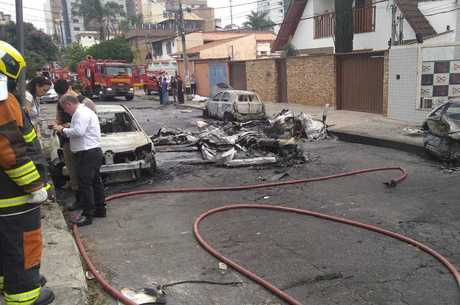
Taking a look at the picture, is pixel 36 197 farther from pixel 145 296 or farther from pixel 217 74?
pixel 217 74

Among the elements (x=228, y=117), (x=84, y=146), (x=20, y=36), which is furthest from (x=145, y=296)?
(x=228, y=117)

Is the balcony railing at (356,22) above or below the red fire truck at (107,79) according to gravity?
above

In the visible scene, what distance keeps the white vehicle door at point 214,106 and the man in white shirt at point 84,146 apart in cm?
1278

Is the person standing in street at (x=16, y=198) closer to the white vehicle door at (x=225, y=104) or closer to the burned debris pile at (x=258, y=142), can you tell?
the burned debris pile at (x=258, y=142)

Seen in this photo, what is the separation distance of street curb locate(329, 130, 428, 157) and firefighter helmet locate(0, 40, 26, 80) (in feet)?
31.2

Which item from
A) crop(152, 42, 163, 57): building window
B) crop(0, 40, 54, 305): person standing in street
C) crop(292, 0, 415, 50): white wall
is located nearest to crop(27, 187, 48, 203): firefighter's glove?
crop(0, 40, 54, 305): person standing in street

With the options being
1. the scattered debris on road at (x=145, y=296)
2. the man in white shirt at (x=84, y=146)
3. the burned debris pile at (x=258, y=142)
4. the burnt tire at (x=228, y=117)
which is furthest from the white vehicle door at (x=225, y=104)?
the scattered debris on road at (x=145, y=296)

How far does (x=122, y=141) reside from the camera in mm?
8023

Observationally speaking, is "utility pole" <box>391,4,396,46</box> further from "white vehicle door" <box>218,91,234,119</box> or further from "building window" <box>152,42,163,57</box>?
"building window" <box>152,42,163,57</box>

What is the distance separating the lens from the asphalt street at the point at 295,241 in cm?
414

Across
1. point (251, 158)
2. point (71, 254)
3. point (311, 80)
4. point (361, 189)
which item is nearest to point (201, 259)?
point (71, 254)

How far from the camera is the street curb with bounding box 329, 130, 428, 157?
10844mm

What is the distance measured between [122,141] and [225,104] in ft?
32.7

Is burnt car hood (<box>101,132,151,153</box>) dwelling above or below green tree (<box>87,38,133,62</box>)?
below
